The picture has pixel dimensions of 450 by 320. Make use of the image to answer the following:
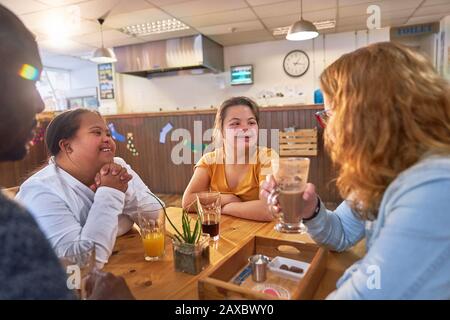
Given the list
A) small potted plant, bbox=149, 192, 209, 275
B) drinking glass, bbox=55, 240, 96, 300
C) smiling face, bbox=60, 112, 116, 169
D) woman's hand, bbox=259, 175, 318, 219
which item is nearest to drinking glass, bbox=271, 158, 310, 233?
woman's hand, bbox=259, 175, 318, 219

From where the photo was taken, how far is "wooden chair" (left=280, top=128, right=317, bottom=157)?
404 centimetres

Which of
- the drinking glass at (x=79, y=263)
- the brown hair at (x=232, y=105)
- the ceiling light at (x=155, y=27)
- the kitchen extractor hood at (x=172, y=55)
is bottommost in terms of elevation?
the drinking glass at (x=79, y=263)

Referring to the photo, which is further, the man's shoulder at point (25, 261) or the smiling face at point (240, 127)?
the smiling face at point (240, 127)

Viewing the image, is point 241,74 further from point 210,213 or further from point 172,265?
point 172,265

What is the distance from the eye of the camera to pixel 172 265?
962 millimetres

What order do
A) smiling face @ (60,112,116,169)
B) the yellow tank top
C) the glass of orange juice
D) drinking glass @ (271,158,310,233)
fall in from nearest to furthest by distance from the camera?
drinking glass @ (271,158,310,233), the glass of orange juice, smiling face @ (60,112,116,169), the yellow tank top

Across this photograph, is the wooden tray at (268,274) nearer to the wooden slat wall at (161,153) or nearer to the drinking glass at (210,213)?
the drinking glass at (210,213)

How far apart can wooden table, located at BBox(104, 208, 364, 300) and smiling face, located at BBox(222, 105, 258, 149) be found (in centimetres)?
70

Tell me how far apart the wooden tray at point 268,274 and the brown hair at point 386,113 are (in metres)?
0.23

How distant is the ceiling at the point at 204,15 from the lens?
14.0 feet

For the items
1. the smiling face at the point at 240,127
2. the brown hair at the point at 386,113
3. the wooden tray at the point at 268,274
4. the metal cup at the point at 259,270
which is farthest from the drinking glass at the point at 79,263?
the smiling face at the point at 240,127

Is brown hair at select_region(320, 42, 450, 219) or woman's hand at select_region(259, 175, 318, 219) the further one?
woman's hand at select_region(259, 175, 318, 219)

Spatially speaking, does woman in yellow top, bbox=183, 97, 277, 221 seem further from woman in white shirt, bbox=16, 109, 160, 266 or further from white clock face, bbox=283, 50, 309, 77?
white clock face, bbox=283, 50, 309, 77

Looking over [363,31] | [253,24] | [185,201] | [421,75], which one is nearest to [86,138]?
[185,201]
